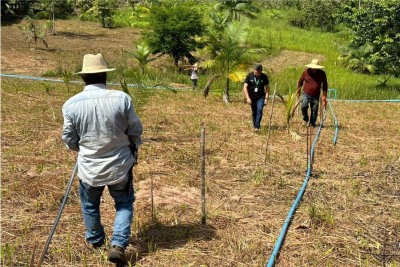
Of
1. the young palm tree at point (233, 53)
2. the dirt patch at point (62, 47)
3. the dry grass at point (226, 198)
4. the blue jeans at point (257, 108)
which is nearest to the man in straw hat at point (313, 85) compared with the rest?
the dry grass at point (226, 198)

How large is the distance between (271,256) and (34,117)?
5.99 meters

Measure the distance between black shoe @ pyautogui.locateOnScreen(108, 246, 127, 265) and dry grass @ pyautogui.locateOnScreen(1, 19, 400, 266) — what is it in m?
0.18

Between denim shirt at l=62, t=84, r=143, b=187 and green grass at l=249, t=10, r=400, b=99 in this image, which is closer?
denim shirt at l=62, t=84, r=143, b=187

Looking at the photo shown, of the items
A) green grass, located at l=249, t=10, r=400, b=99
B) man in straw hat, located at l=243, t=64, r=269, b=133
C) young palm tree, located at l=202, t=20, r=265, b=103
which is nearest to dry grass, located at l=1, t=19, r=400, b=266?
man in straw hat, located at l=243, t=64, r=269, b=133

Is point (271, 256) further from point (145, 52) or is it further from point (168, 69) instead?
→ point (168, 69)

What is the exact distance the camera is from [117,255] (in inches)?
116

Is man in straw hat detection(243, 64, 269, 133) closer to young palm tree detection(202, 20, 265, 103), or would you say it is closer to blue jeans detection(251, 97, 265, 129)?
blue jeans detection(251, 97, 265, 129)

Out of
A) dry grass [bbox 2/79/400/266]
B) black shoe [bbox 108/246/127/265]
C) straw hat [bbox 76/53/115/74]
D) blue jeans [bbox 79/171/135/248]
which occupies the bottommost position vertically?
dry grass [bbox 2/79/400/266]

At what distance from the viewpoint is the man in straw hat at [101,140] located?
307cm

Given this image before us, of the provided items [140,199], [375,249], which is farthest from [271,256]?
[140,199]

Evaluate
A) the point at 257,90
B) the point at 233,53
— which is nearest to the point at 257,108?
the point at 257,90

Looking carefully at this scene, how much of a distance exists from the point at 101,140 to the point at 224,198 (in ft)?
5.81

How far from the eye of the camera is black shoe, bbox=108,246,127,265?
2.96 meters

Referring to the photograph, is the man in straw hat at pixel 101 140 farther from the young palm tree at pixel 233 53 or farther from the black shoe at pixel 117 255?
the young palm tree at pixel 233 53
